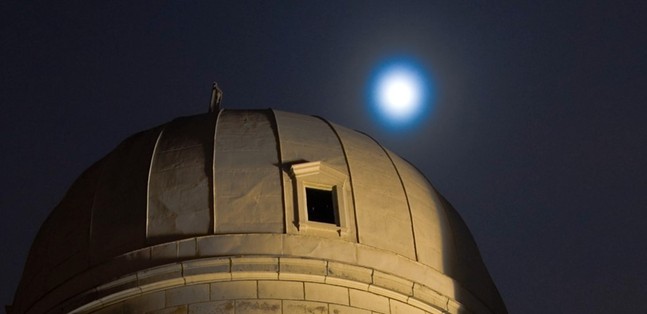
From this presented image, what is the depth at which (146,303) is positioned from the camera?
3011cm

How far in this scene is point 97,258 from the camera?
31.4 meters

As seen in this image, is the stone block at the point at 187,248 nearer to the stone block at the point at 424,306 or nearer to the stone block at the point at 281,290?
the stone block at the point at 281,290

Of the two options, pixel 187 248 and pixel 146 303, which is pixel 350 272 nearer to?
pixel 187 248

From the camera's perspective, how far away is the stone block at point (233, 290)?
29.9m

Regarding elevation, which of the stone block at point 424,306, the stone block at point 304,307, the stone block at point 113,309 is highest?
the stone block at point 113,309

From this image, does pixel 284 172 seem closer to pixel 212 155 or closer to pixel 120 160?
pixel 212 155

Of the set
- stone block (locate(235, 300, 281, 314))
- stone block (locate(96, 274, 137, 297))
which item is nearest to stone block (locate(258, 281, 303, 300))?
stone block (locate(235, 300, 281, 314))

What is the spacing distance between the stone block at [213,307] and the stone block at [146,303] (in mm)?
604

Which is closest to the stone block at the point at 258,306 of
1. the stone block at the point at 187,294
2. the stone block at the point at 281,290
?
the stone block at the point at 281,290

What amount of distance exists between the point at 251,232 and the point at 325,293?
1.84 metres

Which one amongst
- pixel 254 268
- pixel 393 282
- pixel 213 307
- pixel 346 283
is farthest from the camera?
pixel 393 282

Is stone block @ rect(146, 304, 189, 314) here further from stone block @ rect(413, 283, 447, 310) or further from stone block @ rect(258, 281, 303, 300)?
stone block @ rect(413, 283, 447, 310)

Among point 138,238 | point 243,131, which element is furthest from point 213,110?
point 138,238

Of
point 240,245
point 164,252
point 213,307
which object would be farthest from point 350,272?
point 164,252
